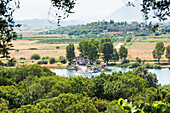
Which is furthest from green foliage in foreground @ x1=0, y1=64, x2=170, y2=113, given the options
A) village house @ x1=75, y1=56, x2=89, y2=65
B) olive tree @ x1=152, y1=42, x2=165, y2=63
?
village house @ x1=75, y1=56, x2=89, y2=65

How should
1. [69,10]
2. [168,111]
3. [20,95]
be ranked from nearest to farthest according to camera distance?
[168,111] < [69,10] < [20,95]

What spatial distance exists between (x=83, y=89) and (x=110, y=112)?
4984mm

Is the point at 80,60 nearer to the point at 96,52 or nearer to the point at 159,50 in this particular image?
the point at 96,52

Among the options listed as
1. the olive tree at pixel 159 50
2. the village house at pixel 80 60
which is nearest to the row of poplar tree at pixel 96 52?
the village house at pixel 80 60

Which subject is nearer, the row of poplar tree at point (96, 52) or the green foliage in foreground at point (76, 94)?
the green foliage in foreground at point (76, 94)

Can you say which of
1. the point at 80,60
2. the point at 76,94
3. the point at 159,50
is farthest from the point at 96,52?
the point at 76,94

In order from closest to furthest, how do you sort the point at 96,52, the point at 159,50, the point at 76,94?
1. the point at 76,94
2. the point at 159,50
3. the point at 96,52

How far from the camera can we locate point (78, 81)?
55.7ft

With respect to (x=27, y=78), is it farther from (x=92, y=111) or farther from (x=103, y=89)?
(x=92, y=111)

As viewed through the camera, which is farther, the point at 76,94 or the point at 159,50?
the point at 159,50

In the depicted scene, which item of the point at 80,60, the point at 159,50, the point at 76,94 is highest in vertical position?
the point at 159,50

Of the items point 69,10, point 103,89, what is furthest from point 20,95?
point 69,10

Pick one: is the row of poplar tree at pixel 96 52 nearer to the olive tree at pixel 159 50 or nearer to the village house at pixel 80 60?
the village house at pixel 80 60

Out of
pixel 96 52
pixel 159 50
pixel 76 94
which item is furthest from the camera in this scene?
pixel 96 52
